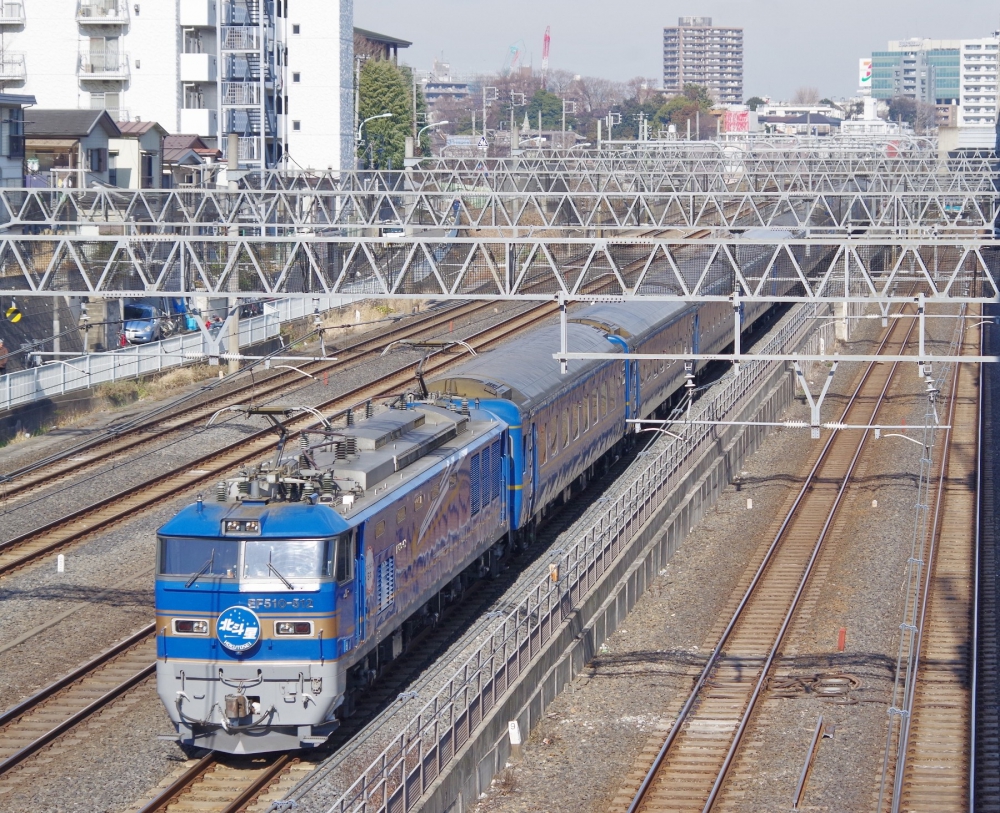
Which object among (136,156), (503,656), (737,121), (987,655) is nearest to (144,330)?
(136,156)

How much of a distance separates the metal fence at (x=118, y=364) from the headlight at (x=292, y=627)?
13.7m

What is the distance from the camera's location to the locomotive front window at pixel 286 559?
→ 42.4 feet

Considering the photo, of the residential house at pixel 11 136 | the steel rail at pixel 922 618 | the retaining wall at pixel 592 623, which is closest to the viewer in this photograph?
the retaining wall at pixel 592 623

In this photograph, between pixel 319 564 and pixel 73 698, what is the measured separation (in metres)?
4.02

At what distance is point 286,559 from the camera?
1296cm

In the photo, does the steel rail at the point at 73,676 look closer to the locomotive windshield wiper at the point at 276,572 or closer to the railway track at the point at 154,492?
the railway track at the point at 154,492

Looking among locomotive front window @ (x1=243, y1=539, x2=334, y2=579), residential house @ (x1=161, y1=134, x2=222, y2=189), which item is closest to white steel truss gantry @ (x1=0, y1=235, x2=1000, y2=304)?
locomotive front window @ (x1=243, y1=539, x2=334, y2=579)

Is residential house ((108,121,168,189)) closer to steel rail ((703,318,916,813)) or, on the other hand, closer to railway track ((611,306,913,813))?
steel rail ((703,318,916,813))

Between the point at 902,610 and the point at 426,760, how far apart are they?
9.71 meters

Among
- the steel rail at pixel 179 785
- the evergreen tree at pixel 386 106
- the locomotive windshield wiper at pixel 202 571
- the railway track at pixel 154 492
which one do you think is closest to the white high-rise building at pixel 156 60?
the evergreen tree at pixel 386 106

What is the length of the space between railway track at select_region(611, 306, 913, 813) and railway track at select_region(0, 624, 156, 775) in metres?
5.34

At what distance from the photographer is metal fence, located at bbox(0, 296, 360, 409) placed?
97.2ft

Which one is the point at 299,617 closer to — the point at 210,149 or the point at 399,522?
the point at 399,522

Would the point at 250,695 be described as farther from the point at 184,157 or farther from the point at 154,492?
the point at 184,157
